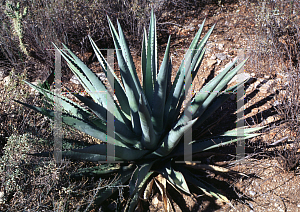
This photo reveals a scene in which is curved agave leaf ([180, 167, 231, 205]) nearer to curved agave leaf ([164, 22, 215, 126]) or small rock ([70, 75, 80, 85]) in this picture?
curved agave leaf ([164, 22, 215, 126])

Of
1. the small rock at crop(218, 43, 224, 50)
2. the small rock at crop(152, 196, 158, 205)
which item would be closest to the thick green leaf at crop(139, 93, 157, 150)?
the small rock at crop(152, 196, 158, 205)

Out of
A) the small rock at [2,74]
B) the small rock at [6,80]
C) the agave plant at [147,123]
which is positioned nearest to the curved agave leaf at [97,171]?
the agave plant at [147,123]

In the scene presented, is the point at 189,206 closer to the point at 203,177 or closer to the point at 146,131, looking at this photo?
the point at 203,177

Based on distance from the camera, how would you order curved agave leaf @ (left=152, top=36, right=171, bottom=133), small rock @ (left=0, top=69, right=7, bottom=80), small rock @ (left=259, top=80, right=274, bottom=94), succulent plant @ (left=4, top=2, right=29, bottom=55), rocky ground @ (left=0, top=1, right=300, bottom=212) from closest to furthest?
curved agave leaf @ (left=152, top=36, right=171, bottom=133) → rocky ground @ (left=0, top=1, right=300, bottom=212) → small rock @ (left=259, top=80, right=274, bottom=94) → succulent plant @ (left=4, top=2, right=29, bottom=55) → small rock @ (left=0, top=69, right=7, bottom=80)

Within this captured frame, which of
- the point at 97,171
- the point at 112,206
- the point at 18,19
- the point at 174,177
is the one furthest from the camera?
the point at 18,19

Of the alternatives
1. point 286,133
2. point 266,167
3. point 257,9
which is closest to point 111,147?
point 266,167

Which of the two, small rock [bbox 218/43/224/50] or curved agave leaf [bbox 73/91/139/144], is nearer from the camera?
curved agave leaf [bbox 73/91/139/144]

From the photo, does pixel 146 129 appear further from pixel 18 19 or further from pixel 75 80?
pixel 18 19

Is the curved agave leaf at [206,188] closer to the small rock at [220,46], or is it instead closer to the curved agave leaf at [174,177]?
the curved agave leaf at [174,177]

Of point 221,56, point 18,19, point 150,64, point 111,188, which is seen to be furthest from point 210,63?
point 18,19

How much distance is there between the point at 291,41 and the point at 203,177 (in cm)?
214

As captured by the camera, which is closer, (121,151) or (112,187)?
(121,151)

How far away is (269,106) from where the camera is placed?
2.76m

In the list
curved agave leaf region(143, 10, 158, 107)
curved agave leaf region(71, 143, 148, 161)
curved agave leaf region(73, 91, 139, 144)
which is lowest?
curved agave leaf region(71, 143, 148, 161)
